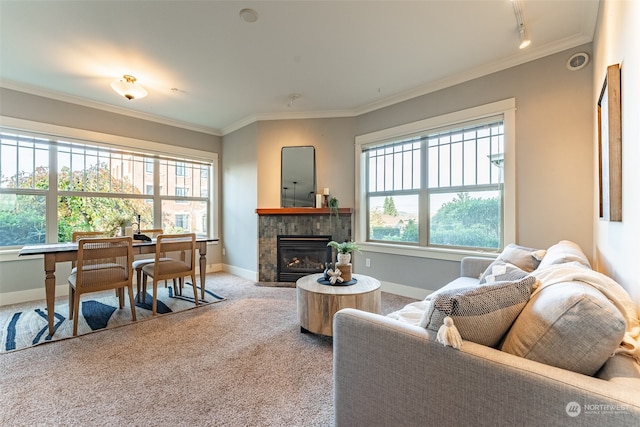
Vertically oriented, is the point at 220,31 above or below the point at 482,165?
above

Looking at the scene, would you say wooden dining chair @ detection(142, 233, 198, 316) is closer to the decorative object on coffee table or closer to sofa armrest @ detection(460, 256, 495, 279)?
the decorative object on coffee table

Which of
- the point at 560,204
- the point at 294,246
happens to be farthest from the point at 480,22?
the point at 294,246

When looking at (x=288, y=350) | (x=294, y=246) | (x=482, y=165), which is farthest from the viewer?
(x=294, y=246)

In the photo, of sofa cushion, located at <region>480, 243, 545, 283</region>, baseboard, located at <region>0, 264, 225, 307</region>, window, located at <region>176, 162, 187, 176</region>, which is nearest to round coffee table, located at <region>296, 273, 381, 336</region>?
sofa cushion, located at <region>480, 243, 545, 283</region>

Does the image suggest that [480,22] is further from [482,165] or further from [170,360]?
[170,360]

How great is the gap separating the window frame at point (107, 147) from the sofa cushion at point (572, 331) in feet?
16.1

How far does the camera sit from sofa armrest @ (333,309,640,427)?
685mm

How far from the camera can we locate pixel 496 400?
2.60ft

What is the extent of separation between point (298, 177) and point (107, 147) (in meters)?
2.77

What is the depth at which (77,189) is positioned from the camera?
3.78 m

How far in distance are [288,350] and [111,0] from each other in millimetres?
2944

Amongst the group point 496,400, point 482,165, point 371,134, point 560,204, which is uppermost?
point 371,134

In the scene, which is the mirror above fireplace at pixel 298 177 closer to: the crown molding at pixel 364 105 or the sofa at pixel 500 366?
the crown molding at pixel 364 105

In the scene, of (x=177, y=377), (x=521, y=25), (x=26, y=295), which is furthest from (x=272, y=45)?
(x=26, y=295)
